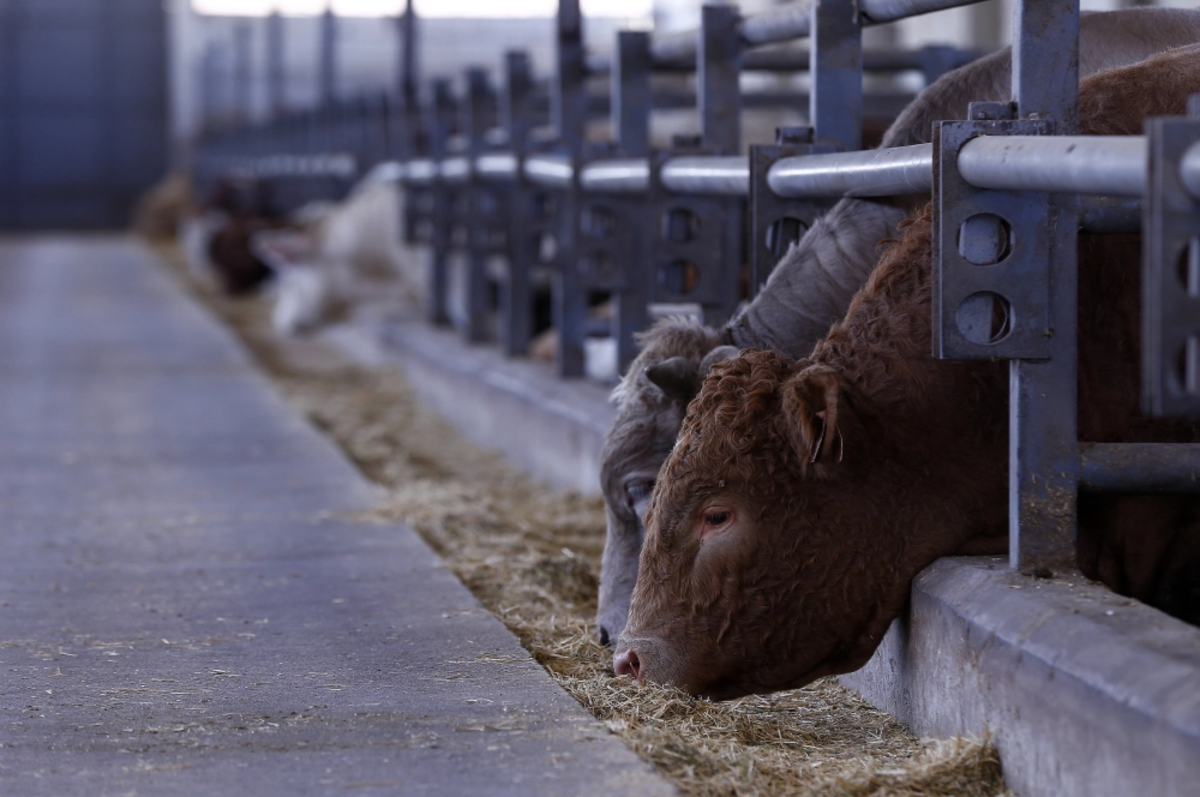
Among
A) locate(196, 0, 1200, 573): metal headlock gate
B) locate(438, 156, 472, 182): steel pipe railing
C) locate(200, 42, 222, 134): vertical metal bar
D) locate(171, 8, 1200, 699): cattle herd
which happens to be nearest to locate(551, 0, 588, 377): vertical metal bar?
locate(196, 0, 1200, 573): metal headlock gate

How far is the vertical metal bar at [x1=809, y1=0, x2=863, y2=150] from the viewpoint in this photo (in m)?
4.15

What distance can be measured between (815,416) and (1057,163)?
0.64m

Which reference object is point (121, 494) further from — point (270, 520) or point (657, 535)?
point (657, 535)

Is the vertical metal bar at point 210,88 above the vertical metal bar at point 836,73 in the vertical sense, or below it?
above

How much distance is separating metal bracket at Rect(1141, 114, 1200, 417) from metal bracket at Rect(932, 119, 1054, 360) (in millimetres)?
593

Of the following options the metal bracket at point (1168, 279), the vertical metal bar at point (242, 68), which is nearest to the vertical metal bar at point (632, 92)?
the metal bracket at point (1168, 279)

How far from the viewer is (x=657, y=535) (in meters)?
3.09

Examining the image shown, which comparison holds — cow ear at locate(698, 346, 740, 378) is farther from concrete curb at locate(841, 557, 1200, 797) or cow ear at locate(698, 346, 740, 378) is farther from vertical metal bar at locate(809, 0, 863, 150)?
vertical metal bar at locate(809, 0, 863, 150)

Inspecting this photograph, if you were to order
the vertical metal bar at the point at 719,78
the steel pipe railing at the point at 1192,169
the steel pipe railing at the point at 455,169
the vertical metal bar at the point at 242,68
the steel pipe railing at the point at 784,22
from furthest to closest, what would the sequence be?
the vertical metal bar at the point at 242,68 → the steel pipe railing at the point at 455,169 → the vertical metal bar at the point at 719,78 → the steel pipe railing at the point at 784,22 → the steel pipe railing at the point at 1192,169

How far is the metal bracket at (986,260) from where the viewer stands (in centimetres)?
276

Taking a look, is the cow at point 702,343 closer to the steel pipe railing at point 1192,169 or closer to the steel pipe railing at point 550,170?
the steel pipe railing at point 1192,169

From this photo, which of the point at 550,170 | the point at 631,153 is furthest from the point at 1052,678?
the point at 550,170

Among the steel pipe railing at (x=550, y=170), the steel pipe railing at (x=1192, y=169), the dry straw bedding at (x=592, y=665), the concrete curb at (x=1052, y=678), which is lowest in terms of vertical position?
the dry straw bedding at (x=592, y=665)

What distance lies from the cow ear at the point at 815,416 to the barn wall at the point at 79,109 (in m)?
41.4
